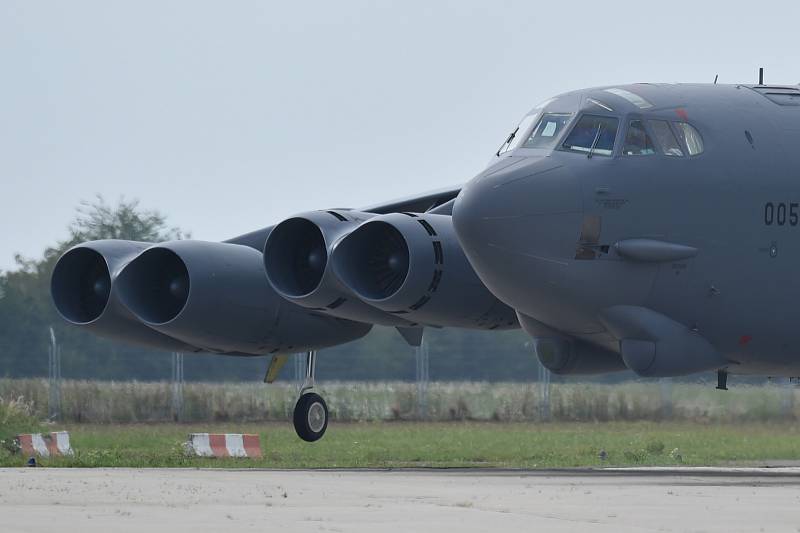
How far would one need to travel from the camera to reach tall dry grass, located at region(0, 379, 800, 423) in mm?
29469

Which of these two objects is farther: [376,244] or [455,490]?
[376,244]

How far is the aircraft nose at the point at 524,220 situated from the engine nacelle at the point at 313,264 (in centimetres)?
362

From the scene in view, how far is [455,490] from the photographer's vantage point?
14000 mm

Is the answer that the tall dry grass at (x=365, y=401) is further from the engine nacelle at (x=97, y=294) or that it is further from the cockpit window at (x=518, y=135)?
the cockpit window at (x=518, y=135)

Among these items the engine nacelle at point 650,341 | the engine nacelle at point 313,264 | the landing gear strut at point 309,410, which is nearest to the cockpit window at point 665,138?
the engine nacelle at point 650,341

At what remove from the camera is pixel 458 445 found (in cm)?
2527

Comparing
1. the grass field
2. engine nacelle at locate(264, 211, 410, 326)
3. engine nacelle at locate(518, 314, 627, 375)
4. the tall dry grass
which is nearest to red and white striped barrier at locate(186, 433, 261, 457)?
the grass field

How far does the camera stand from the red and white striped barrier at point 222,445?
21953 millimetres

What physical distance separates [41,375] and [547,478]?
20.1m

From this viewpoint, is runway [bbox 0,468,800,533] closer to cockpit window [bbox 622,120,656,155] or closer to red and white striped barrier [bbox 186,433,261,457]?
cockpit window [bbox 622,120,656,155]

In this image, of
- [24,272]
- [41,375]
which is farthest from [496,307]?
[24,272]

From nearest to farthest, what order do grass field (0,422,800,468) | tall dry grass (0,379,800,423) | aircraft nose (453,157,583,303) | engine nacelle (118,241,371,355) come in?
aircraft nose (453,157,583,303) → grass field (0,422,800,468) → engine nacelle (118,241,371,355) → tall dry grass (0,379,800,423)

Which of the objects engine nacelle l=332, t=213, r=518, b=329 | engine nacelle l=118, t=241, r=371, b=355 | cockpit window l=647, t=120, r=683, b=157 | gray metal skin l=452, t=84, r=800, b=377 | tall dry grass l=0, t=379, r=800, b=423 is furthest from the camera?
tall dry grass l=0, t=379, r=800, b=423

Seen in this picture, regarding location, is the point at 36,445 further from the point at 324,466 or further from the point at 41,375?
the point at 41,375
